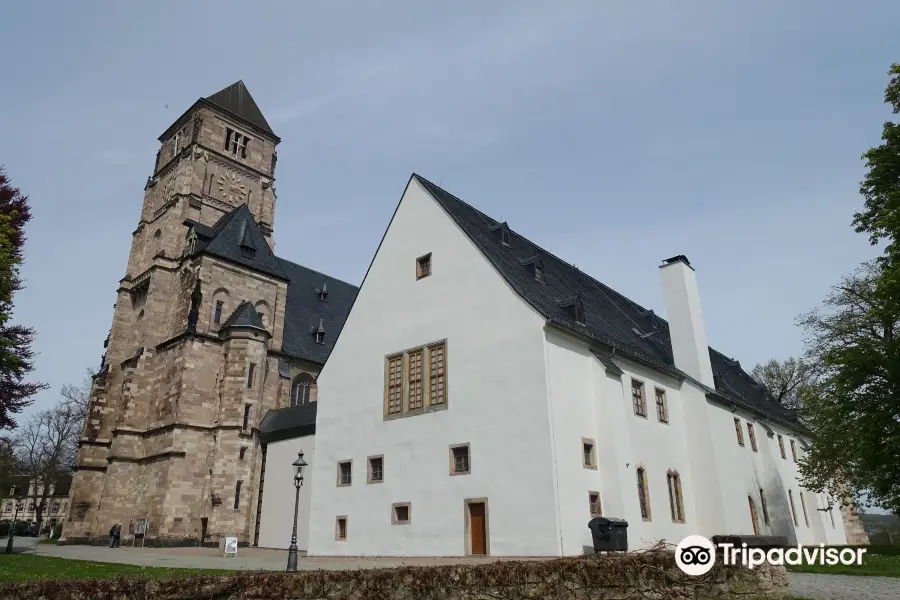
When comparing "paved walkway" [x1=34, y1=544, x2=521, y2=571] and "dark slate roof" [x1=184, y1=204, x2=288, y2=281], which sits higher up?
"dark slate roof" [x1=184, y1=204, x2=288, y2=281]

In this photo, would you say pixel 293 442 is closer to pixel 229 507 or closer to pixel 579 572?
pixel 229 507

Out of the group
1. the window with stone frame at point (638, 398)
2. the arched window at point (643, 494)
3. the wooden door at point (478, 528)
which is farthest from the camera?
the window with stone frame at point (638, 398)

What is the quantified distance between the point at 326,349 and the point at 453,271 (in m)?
22.4

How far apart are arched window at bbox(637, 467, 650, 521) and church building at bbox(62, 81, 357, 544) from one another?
20072 mm

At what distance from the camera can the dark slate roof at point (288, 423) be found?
3206 centimetres

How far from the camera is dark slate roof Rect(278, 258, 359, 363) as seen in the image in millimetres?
42281

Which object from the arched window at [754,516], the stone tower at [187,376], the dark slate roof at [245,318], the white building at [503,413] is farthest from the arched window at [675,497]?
the dark slate roof at [245,318]

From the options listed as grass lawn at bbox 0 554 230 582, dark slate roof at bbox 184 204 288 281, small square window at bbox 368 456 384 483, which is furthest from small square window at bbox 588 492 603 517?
dark slate roof at bbox 184 204 288 281

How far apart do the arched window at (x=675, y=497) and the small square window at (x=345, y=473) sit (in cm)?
1273

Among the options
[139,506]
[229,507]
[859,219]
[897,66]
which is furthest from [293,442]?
[897,66]

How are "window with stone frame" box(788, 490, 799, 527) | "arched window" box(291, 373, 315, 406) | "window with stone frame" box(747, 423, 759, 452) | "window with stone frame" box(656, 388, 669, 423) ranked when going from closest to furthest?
"window with stone frame" box(656, 388, 669, 423) < "window with stone frame" box(747, 423, 759, 452) < "window with stone frame" box(788, 490, 799, 527) < "arched window" box(291, 373, 315, 406)

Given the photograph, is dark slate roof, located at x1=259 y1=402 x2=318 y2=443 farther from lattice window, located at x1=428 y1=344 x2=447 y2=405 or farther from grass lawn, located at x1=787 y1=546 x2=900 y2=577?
grass lawn, located at x1=787 y1=546 x2=900 y2=577

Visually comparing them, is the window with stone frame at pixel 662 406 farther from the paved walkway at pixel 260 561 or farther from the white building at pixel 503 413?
the paved walkway at pixel 260 561

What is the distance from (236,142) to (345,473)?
36.9 m
